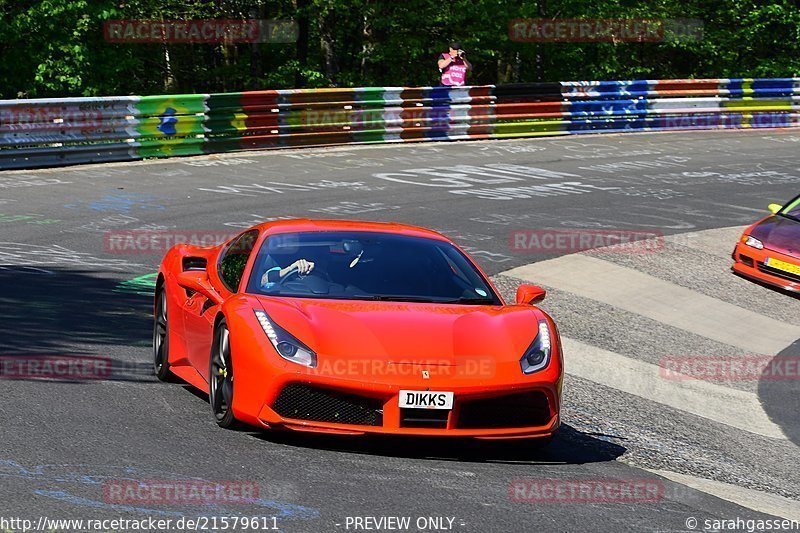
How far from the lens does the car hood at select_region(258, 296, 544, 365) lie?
272 inches

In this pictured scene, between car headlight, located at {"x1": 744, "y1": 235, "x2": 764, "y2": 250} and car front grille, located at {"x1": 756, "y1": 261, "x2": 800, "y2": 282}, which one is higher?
car headlight, located at {"x1": 744, "y1": 235, "x2": 764, "y2": 250}

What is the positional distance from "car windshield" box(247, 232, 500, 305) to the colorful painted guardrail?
42.9 ft

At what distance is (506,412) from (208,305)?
209 centimetres

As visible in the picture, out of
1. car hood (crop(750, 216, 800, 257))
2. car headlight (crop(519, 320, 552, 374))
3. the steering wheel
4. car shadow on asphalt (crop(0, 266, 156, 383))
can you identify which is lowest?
car hood (crop(750, 216, 800, 257))

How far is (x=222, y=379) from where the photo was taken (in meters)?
Result: 7.27

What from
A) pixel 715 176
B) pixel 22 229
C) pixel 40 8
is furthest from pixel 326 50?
pixel 22 229

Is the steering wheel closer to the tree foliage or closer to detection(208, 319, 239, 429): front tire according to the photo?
detection(208, 319, 239, 429): front tire

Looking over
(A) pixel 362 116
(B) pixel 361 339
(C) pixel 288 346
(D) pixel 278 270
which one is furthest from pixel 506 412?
(A) pixel 362 116

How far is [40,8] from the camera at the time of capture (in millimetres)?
29172

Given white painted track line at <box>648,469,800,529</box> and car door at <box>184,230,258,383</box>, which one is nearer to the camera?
white painted track line at <box>648,469,800,529</box>

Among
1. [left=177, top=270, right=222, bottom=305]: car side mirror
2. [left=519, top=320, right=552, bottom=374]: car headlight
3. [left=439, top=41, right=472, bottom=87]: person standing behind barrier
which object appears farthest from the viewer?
[left=439, top=41, right=472, bottom=87]: person standing behind barrier

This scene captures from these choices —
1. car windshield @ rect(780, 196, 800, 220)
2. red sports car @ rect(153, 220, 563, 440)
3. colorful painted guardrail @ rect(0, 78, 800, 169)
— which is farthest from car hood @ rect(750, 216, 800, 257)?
colorful painted guardrail @ rect(0, 78, 800, 169)

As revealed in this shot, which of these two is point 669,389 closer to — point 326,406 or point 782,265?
point 326,406


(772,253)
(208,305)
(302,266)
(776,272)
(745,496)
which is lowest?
(776,272)
